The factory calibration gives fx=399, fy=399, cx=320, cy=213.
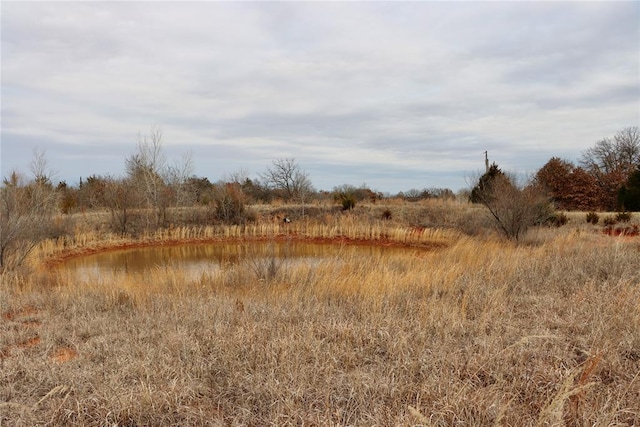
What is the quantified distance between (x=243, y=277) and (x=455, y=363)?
5610 mm

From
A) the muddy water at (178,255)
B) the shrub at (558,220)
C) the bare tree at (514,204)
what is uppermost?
the bare tree at (514,204)

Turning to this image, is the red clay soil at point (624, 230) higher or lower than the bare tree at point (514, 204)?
lower

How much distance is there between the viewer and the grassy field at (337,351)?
2988 mm

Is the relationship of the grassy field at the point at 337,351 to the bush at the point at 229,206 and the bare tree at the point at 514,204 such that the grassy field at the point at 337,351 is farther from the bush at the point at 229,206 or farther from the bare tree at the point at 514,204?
the bush at the point at 229,206

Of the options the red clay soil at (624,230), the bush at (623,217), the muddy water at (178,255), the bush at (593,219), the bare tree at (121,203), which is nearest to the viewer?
the muddy water at (178,255)

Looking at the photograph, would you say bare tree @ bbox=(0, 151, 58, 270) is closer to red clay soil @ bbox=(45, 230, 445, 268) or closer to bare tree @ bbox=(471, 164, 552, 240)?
red clay soil @ bbox=(45, 230, 445, 268)

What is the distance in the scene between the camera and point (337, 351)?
394 cm

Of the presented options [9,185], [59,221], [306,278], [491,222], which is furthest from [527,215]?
[59,221]

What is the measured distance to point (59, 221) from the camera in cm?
2028

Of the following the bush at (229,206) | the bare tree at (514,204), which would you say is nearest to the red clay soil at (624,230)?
the bare tree at (514,204)

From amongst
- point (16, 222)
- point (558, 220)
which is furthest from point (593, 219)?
point (16, 222)

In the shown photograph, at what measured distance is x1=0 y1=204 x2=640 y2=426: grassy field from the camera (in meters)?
2.99

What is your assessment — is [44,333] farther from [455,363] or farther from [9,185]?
[9,185]

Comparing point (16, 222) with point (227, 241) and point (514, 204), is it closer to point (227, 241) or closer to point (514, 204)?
point (227, 241)
